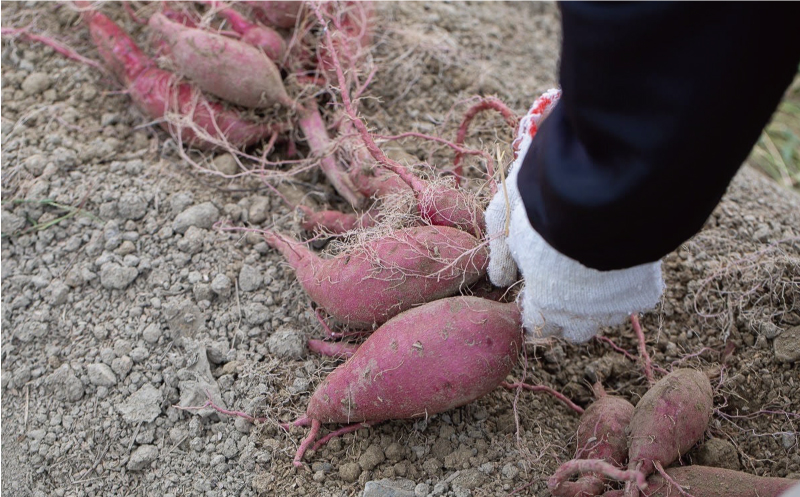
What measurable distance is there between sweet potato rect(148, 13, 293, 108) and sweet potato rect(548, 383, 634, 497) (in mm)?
916

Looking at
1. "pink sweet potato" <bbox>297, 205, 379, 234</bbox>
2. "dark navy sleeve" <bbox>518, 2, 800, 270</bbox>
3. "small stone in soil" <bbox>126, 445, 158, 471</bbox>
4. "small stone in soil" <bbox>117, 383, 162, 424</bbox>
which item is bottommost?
"small stone in soil" <bbox>126, 445, 158, 471</bbox>

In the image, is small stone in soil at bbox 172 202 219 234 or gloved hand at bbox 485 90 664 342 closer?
gloved hand at bbox 485 90 664 342

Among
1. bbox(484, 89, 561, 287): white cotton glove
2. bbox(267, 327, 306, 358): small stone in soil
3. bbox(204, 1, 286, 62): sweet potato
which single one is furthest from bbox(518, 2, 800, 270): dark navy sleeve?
bbox(204, 1, 286, 62): sweet potato

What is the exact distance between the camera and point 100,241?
1.39 m

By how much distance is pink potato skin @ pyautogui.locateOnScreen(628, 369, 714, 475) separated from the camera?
1.02 meters

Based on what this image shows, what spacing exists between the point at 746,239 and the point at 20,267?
59.0 inches

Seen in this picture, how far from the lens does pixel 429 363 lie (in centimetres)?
105

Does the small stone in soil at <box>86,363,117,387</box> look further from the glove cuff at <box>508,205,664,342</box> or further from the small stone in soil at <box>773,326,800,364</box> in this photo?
the small stone in soil at <box>773,326,800,364</box>

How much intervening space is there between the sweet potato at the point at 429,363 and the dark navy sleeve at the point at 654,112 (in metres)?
0.31

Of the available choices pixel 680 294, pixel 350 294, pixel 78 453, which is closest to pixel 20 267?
pixel 78 453

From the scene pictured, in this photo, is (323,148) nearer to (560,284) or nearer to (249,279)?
(249,279)

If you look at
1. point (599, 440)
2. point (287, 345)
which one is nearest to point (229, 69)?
point (287, 345)

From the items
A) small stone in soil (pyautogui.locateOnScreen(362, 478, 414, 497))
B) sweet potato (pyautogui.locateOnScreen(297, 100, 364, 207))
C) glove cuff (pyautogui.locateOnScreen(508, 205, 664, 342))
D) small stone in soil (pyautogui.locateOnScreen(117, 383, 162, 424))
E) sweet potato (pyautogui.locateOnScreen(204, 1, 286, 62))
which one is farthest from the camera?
sweet potato (pyautogui.locateOnScreen(204, 1, 286, 62))

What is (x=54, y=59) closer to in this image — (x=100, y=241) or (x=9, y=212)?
(x=9, y=212)
